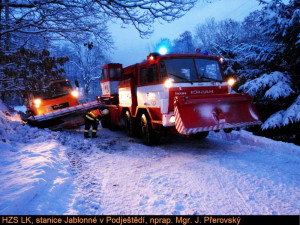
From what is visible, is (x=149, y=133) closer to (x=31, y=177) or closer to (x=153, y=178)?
(x=153, y=178)

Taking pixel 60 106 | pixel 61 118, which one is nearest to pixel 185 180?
pixel 61 118

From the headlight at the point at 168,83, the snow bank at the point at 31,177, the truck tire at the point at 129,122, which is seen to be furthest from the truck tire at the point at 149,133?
the snow bank at the point at 31,177

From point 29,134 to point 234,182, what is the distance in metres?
6.96

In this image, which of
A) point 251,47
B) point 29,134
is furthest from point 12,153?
point 251,47

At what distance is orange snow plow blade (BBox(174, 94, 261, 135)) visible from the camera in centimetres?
530

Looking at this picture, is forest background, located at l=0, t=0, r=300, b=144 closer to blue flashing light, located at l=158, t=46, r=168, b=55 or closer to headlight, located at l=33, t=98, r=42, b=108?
blue flashing light, located at l=158, t=46, r=168, b=55

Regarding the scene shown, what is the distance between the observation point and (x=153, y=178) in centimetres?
427

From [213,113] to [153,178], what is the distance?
242 centimetres

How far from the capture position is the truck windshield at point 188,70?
6105mm

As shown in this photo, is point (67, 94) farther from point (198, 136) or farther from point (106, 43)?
point (198, 136)

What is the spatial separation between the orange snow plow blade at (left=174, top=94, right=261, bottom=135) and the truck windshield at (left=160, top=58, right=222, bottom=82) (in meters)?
0.86
